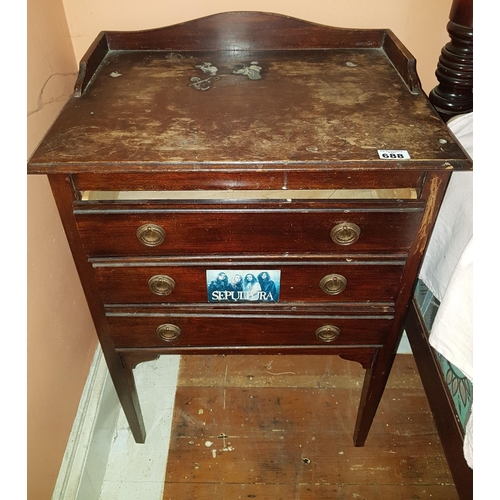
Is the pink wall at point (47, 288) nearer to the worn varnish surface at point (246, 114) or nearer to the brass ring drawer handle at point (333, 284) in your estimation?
the worn varnish surface at point (246, 114)

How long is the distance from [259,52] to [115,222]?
2.12 feet

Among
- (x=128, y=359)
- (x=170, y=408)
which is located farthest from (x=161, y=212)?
(x=170, y=408)

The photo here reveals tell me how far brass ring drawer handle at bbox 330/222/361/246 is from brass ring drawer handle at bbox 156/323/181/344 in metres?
0.44

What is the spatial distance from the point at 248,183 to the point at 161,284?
0.32 metres

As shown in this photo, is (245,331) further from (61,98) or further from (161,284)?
(61,98)

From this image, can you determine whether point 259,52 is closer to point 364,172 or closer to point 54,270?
point 364,172

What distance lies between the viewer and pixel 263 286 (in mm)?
1020

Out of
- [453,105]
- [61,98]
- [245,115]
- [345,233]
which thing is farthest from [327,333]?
[61,98]

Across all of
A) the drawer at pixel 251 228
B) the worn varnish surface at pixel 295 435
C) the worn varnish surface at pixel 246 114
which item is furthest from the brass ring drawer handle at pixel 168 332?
the worn varnish surface at pixel 295 435

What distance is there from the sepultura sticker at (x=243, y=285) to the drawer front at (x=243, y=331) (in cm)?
6

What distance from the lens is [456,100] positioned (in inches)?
47.5

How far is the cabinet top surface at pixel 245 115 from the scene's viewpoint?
82 cm
